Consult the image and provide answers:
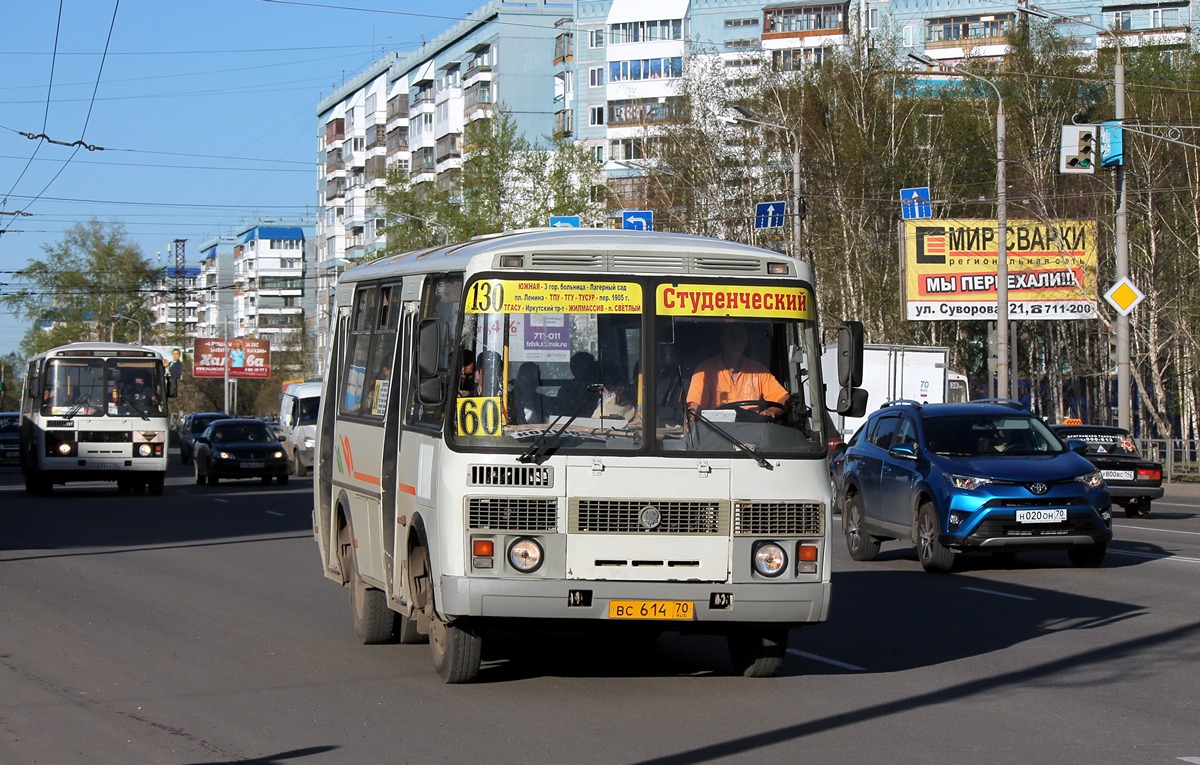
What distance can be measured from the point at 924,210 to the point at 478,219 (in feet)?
65.8

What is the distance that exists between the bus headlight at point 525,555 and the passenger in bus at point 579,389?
0.75 m

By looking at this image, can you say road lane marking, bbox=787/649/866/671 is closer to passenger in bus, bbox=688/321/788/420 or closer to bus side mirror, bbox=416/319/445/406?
passenger in bus, bbox=688/321/788/420

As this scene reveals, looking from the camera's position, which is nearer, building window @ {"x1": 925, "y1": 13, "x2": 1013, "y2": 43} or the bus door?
the bus door

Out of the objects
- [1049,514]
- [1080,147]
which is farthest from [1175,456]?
[1049,514]

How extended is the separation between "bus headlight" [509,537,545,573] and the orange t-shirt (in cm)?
120

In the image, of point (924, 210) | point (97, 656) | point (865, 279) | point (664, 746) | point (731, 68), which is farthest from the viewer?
point (731, 68)

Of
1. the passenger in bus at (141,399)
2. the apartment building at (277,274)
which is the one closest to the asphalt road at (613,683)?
the passenger in bus at (141,399)

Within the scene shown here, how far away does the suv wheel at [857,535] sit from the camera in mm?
19734

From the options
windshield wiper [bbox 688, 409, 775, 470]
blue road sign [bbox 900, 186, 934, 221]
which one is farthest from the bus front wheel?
blue road sign [bbox 900, 186, 934, 221]

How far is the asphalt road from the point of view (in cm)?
842

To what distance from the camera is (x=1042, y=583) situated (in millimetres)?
16797

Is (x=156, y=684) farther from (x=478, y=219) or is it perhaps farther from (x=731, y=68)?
(x=731, y=68)

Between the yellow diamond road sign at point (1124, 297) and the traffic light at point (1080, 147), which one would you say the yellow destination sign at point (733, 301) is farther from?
the yellow diamond road sign at point (1124, 297)

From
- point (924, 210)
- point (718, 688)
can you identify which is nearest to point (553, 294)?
point (718, 688)
